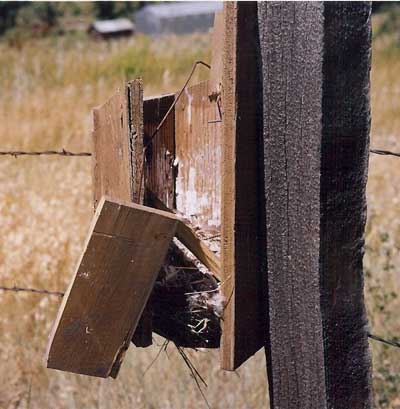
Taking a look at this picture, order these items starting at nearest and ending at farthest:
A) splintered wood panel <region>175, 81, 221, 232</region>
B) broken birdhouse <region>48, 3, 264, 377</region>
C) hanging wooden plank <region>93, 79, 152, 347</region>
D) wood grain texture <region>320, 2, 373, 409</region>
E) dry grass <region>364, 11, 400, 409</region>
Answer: wood grain texture <region>320, 2, 373, 409</region> < broken birdhouse <region>48, 3, 264, 377</region> < hanging wooden plank <region>93, 79, 152, 347</region> < splintered wood panel <region>175, 81, 221, 232</region> < dry grass <region>364, 11, 400, 409</region>

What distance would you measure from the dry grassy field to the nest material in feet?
2.03

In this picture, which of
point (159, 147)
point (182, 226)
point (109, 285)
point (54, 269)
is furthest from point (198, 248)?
point (54, 269)

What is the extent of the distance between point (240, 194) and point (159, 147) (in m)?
0.35

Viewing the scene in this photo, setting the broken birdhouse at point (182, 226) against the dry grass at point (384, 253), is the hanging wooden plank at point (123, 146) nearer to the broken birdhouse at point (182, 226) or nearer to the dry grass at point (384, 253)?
the broken birdhouse at point (182, 226)

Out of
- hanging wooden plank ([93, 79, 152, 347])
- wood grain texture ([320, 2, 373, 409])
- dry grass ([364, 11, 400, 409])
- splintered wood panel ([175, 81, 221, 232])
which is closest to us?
wood grain texture ([320, 2, 373, 409])

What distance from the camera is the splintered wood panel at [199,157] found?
1340 millimetres

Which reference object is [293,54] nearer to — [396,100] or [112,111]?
[112,111]

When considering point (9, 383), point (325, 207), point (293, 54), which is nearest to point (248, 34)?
point (293, 54)

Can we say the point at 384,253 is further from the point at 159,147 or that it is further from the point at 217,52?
the point at 217,52

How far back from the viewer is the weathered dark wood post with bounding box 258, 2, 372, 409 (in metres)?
1.00

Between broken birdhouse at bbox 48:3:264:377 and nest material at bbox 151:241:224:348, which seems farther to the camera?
nest material at bbox 151:241:224:348

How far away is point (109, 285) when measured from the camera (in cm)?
119

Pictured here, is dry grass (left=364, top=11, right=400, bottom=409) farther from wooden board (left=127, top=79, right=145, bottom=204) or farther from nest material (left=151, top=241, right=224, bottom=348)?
wooden board (left=127, top=79, right=145, bottom=204)

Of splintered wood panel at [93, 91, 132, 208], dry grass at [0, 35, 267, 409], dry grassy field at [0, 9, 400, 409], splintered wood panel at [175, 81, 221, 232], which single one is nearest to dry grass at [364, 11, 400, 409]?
dry grassy field at [0, 9, 400, 409]
